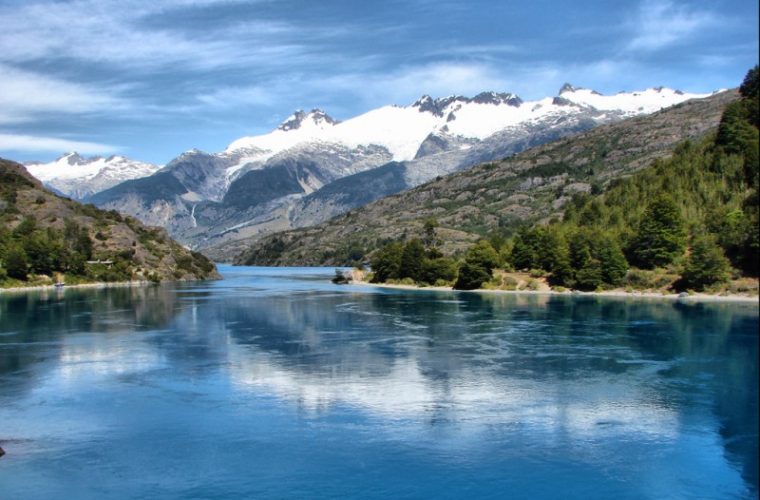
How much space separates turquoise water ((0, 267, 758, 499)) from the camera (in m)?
33.1

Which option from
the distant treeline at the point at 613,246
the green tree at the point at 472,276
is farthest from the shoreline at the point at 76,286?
the green tree at the point at 472,276

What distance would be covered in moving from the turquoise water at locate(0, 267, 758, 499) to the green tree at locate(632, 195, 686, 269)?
9301mm

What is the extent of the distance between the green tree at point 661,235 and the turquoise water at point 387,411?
30.5ft

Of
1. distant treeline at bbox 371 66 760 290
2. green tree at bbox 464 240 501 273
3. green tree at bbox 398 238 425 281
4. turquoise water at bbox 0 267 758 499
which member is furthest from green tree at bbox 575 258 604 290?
green tree at bbox 398 238 425 281

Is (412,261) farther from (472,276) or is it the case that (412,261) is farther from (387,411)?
(387,411)

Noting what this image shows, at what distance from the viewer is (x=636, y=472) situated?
3372 cm

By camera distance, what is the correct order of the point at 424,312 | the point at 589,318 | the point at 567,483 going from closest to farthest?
the point at 567,483 < the point at 589,318 < the point at 424,312

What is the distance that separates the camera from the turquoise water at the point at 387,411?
33062 mm

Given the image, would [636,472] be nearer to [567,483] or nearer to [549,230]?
[567,483]

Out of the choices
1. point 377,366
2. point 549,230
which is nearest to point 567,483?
point 377,366

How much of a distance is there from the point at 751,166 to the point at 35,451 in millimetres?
36485

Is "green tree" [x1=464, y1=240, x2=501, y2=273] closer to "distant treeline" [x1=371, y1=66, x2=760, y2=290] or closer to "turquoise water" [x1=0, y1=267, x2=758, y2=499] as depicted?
"distant treeline" [x1=371, y1=66, x2=760, y2=290]


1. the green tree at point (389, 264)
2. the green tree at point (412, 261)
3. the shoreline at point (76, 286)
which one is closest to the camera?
the shoreline at point (76, 286)

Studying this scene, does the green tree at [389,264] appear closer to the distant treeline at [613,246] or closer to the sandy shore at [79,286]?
the distant treeline at [613,246]
